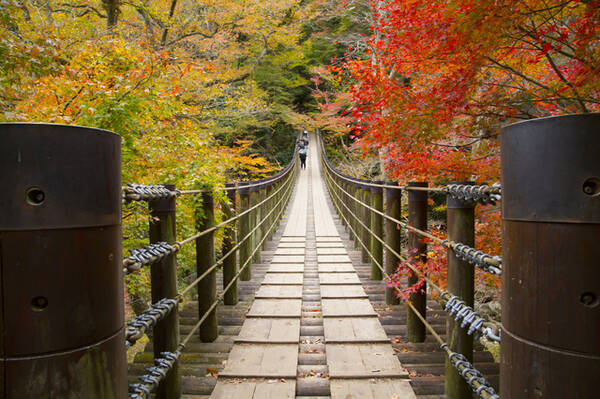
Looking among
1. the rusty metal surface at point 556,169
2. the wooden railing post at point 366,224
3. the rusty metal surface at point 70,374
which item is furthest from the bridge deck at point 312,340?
the rusty metal surface at point 556,169

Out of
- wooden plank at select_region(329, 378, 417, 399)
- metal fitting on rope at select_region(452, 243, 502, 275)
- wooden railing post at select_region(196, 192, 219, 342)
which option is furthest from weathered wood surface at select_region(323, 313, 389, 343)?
metal fitting on rope at select_region(452, 243, 502, 275)

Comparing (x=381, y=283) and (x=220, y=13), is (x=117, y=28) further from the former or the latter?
(x=381, y=283)

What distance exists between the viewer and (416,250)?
8.90ft

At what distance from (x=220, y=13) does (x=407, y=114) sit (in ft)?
30.9

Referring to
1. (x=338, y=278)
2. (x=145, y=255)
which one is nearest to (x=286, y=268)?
(x=338, y=278)

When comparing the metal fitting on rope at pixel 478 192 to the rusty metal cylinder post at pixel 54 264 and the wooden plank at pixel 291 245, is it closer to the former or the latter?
the rusty metal cylinder post at pixel 54 264

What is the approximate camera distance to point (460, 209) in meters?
1.71

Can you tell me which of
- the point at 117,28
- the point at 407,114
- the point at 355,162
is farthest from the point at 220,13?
the point at 355,162

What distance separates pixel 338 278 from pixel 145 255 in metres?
3.07

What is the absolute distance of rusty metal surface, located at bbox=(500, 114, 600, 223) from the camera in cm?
79

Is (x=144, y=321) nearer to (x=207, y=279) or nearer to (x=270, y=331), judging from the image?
(x=207, y=279)

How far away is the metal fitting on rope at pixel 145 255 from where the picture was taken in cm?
130

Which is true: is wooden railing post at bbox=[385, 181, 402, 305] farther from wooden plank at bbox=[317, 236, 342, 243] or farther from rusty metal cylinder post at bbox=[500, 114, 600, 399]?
wooden plank at bbox=[317, 236, 342, 243]

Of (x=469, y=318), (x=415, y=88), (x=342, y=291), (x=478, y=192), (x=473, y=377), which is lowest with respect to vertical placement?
(x=342, y=291)
